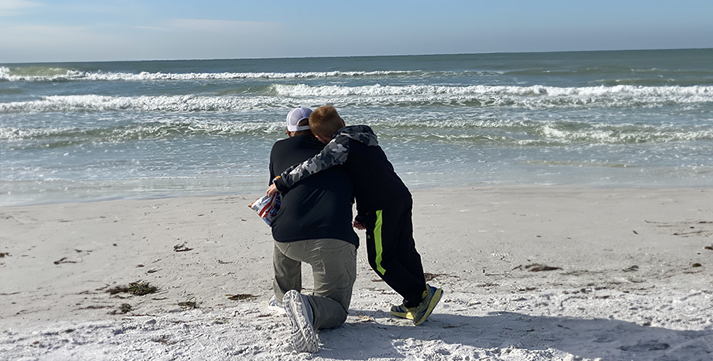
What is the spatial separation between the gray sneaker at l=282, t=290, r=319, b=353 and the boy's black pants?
0.53 m

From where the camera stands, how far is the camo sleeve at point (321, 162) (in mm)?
2852

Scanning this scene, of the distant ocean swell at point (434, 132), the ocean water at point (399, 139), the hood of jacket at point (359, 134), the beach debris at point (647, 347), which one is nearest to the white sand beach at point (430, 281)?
the beach debris at point (647, 347)

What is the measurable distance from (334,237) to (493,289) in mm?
1581

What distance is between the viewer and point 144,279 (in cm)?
421

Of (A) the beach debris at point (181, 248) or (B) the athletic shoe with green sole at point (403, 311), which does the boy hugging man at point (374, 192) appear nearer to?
(B) the athletic shoe with green sole at point (403, 311)

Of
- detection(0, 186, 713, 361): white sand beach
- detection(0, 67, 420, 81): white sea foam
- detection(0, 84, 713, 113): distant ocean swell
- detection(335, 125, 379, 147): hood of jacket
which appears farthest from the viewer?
detection(0, 67, 420, 81): white sea foam

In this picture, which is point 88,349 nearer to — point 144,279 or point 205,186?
point 144,279

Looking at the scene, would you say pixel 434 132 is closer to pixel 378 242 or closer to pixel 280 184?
pixel 378 242

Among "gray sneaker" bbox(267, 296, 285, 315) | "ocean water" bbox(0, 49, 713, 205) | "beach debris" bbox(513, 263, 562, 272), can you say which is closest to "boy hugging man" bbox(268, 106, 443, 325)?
"gray sneaker" bbox(267, 296, 285, 315)

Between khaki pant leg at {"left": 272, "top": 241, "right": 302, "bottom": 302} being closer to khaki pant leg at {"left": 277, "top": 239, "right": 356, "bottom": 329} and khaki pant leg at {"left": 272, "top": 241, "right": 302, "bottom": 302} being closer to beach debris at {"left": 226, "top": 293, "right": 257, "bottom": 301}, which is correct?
khaki pant leg at {"left": 277, "top": 239, "right": 356, "bottom": 329}

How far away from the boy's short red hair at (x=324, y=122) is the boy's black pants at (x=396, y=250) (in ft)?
1.67

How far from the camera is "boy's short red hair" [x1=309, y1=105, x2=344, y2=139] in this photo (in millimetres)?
3023

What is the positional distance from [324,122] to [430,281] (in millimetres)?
1698

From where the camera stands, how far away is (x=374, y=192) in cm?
296
